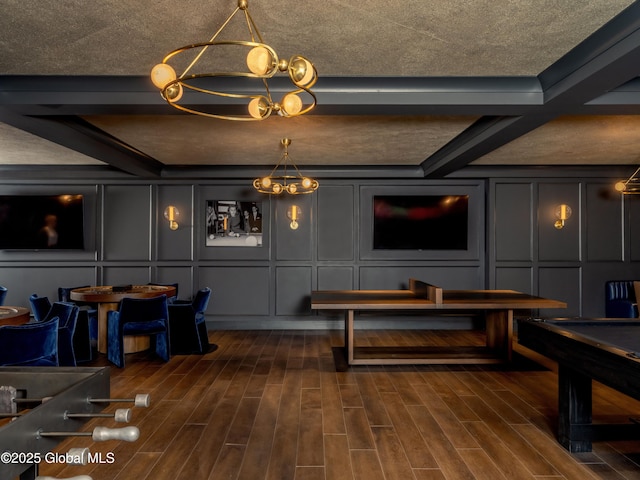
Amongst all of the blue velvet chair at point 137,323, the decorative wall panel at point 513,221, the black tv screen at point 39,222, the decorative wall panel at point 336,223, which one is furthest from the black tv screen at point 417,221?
the black tv screen at point 39,222

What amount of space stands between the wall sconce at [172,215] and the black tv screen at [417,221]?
3162 mm

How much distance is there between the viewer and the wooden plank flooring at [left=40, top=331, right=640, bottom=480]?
8.28 ft

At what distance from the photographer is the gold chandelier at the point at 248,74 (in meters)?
1.63

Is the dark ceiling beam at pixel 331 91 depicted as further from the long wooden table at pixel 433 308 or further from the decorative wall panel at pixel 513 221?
the decorative wall panel at pixel 513 221

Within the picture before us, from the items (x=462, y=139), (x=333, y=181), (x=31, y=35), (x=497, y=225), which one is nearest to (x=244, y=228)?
(x=333, y=181)

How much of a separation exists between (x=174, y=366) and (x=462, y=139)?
4.08 meters

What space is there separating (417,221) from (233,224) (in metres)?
3.01

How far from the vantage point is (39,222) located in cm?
677

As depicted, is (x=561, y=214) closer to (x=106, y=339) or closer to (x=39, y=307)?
(x=106, y=339)

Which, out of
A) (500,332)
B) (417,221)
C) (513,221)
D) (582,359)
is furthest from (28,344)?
(513,221)

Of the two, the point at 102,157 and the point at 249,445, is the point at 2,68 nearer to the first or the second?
the point at 102,157

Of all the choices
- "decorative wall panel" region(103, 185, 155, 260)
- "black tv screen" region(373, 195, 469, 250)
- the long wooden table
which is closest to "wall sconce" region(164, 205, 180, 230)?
"decorative wall panel" region(103, 185, 155, 260)

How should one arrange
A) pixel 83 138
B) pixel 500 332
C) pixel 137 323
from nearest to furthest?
pixel 83 138, pixel 137 323, pixel 500 332

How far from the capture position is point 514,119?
11.7 ft
